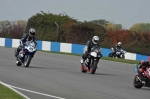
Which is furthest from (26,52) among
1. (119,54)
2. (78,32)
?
(78,32)

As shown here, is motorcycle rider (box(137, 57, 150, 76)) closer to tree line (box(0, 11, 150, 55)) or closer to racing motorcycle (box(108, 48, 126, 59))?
racing motorcycle (box(108, 48, 126, 59))

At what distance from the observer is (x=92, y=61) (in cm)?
2125

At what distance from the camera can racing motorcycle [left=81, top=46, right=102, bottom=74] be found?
20983 mm

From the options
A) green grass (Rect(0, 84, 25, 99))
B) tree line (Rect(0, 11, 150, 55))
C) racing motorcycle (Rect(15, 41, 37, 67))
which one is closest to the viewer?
green grass (Rect(0, 84, 25, 99))

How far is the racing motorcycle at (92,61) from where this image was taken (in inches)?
826

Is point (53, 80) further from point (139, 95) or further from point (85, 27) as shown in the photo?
point (85, 27)

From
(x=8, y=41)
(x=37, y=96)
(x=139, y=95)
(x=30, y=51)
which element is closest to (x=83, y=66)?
(x=30, y=51)

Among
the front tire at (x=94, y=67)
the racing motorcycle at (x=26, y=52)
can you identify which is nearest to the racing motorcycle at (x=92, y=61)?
the front tire at (x=94, y=67)

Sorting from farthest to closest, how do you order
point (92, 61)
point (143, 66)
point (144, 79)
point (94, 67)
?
point (92, 61)
point (94, 67)
point (143, 66)
point (144, 79)

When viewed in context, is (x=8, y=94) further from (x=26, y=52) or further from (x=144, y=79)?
(x=26, y=52)

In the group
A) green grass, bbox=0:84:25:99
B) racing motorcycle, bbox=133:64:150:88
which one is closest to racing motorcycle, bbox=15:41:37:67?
racing motorcycle, bbox=133:64:150:88

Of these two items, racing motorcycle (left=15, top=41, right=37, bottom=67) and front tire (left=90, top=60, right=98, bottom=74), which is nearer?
front tire (left=90, top=60, right=98, bottom=74)

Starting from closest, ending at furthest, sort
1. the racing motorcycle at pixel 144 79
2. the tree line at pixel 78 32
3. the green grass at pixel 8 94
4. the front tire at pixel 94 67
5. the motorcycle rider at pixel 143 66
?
the green grass at pixel 8 94, the racing motorcycle at pixel 144 79, the motorcycle rider at pixel 143 66, the front tire at pixel 94 67, the tree line at pixel 78 32

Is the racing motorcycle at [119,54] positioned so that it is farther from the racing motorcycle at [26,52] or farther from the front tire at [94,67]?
the front tire at [94,67]
